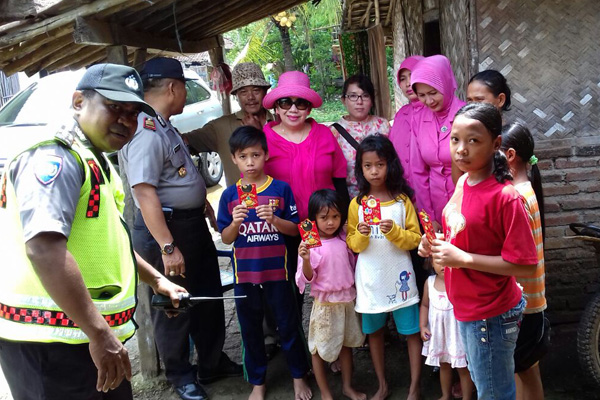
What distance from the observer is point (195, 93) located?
10938 mm

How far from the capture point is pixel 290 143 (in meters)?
3.67

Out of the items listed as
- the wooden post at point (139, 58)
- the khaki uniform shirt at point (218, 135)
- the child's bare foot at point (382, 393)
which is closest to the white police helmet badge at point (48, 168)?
the khaki uniform shirt at point (218, 135)

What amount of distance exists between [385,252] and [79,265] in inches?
77.2

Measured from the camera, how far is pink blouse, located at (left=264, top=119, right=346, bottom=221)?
3.66m

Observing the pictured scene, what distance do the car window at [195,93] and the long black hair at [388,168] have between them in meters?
7.78

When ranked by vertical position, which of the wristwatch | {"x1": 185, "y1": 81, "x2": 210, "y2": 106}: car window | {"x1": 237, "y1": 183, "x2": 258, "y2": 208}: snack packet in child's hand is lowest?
the wristwatch

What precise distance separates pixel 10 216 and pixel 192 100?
9.13 m

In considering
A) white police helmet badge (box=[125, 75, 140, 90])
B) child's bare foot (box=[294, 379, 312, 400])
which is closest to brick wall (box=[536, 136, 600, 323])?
child's bare foot (box=[294, 379, 312, 400])

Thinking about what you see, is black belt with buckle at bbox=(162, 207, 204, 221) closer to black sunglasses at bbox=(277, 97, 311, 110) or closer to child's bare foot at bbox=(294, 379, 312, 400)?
black sunglasses at bbox=(277, 97, 311, 110)

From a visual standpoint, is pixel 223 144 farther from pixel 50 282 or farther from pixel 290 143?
pixel 50 282

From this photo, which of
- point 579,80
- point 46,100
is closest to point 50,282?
point 579,80

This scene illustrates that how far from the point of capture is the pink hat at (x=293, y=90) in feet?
12.0

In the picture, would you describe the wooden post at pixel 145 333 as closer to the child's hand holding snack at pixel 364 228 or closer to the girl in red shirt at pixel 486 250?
the child's hand holding snack at pixel 364 228

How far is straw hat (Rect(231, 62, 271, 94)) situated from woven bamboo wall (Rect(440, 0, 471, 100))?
5.07 ft
